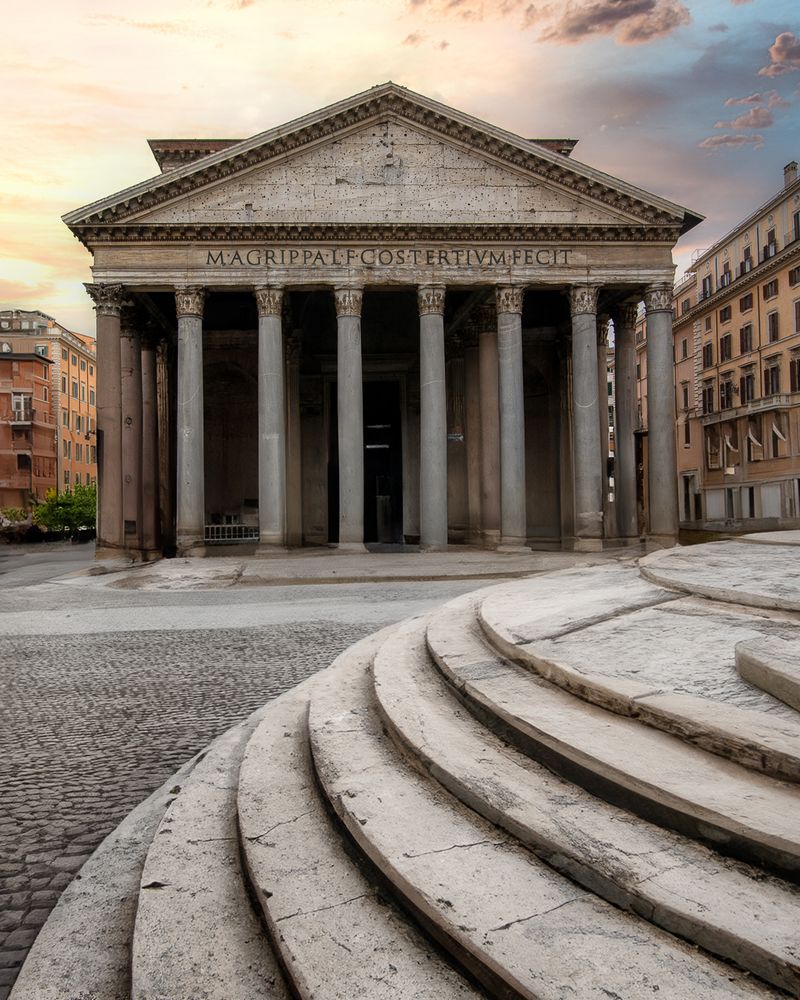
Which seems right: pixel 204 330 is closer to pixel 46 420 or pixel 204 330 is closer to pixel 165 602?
pixel 165 602

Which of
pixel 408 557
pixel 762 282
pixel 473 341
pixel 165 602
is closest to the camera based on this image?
pixel 165 602

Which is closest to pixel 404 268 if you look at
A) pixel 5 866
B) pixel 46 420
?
pixel 5 866

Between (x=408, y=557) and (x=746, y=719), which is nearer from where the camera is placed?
(x=746, y=719)

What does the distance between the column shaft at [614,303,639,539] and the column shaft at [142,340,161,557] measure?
1489cm

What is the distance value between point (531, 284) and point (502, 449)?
15.7 feet

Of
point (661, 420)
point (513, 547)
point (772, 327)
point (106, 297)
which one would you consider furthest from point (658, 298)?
point (772, 327)

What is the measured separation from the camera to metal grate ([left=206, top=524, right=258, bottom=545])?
99.2 ft

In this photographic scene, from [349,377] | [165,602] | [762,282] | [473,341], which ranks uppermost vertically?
[762,282]

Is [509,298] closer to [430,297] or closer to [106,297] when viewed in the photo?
[430,297]

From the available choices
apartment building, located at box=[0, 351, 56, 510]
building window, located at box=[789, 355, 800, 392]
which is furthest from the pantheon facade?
apartment building, located at box=[0, 351, 56, 510]

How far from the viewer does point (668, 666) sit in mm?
4008

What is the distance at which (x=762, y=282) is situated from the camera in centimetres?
4444

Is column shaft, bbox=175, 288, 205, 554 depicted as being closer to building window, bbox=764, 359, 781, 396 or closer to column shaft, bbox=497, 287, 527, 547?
column shaft, bbox=497, 287, 527, 547

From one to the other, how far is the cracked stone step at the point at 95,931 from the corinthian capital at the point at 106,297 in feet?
70.5
